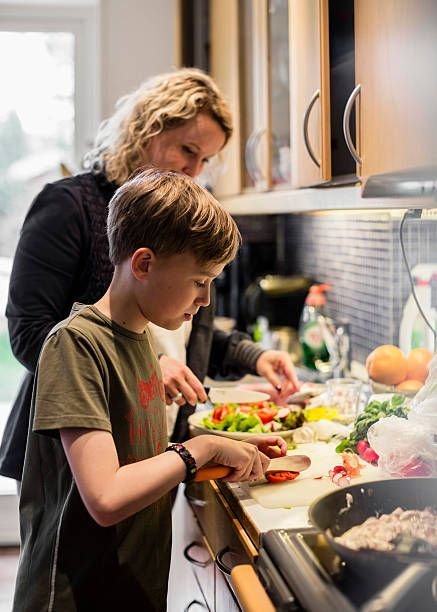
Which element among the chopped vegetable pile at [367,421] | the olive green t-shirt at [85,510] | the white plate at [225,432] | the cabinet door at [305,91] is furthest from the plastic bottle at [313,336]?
the olive green t-shirt at [85,510]

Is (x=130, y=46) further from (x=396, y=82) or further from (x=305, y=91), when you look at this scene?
(x=396, y=82)

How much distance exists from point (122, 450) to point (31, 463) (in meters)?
0.15

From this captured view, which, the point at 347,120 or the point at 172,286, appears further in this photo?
the point at 347,120

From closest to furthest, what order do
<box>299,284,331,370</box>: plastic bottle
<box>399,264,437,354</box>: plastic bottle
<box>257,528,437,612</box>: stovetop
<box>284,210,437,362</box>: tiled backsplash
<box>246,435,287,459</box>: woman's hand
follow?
<box>257,528,437,612</box>: stovetop
<box>246,435,287,459</box>: woman's hand
<box>399,264,437,354</box>: plastic bottle
<box>284,210,437,362</box>: tiled backsplash
<box>299,284,331,370</box>: plastic bottle

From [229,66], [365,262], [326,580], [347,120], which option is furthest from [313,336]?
[326,580]

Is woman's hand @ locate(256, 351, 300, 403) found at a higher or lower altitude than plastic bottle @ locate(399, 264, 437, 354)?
lower

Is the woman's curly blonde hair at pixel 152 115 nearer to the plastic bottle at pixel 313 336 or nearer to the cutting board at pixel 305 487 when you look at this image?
the cutting board at pixel 305 487

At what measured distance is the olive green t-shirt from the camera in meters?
1.20

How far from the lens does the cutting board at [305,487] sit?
1356mm

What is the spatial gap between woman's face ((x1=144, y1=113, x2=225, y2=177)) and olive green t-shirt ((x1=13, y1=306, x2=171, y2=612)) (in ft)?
1.95

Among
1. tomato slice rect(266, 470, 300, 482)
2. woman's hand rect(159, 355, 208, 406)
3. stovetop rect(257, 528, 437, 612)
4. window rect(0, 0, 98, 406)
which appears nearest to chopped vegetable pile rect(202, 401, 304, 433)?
woman's hand rect(159, 355, 208, 406)

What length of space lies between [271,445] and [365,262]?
3.85 ft

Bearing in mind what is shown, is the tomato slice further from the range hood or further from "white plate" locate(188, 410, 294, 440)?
the range hood

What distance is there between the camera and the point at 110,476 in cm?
113
